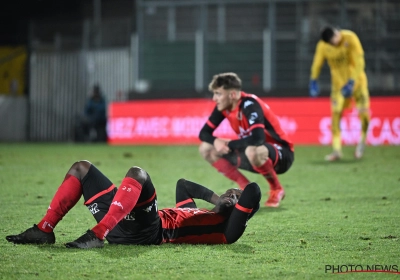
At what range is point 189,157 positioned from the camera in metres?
16.0

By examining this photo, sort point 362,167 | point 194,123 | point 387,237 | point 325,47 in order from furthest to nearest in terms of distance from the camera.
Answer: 1. point 194,123
2. point 325,47
3. point 362,167
4. point 387,237

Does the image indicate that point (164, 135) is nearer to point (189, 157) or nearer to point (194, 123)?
point (194, 123)

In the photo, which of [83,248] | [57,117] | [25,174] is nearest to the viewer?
[83,248]

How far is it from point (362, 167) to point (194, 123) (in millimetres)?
7170

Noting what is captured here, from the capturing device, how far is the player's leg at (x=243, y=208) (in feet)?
19.4

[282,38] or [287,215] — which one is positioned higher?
[282,38]

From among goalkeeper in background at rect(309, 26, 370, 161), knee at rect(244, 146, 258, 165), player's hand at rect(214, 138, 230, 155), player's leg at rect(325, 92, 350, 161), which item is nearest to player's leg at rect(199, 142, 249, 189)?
player's hand at rect(214, 138, 230, 155)

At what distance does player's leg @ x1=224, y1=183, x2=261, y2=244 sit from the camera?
5.92 meters

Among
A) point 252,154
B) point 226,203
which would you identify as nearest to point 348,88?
point 252,154

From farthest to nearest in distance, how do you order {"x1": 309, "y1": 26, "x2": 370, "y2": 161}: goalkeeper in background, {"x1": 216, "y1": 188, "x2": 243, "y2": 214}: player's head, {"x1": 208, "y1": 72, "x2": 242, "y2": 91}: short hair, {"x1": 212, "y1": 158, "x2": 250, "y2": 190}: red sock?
1. {"x1": 309, "y1": 26, "x2": 370, "y2": 161}: goalkeeper in background
2. {"x1": 212, "y1": 158, "x2": 250, "y2": 190}: red sock
3. {"x1": 208, "y1": 72, "x2": 242, "y2": 91}: short hair
4. {"x1": 216, "y1": 188, "x2": 243, "y2": 214}: player's head

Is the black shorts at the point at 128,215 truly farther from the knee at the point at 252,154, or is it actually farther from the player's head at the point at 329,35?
the player's head at the point at 329,35

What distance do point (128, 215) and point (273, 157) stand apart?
329 centimetres

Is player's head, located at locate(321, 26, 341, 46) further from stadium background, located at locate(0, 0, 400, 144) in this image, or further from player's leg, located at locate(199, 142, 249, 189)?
player's leg, located at locate(199, 142, 249, 189)

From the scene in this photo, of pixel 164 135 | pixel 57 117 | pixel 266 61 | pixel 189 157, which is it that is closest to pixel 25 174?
pixel 189 157
